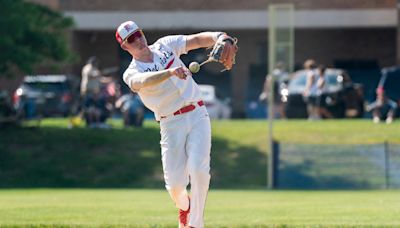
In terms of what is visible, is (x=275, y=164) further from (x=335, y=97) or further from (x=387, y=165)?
(x=335, y=97)

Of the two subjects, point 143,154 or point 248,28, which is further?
point 248,28

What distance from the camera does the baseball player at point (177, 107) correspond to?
12.4 m

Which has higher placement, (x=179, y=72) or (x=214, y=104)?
(x=179, y=72)

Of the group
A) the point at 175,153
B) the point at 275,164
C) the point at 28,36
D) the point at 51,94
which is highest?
the point at 175,153

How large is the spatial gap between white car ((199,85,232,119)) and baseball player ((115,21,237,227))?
2821 cm

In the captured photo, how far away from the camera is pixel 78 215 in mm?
16516

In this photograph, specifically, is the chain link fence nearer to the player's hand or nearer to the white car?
the white car

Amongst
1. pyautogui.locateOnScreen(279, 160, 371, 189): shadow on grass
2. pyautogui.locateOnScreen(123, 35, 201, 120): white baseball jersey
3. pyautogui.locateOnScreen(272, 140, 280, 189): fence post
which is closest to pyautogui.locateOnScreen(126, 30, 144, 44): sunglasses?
pyautogui.locateOnScreen(123, 35, 201, 120): white baseball jersey

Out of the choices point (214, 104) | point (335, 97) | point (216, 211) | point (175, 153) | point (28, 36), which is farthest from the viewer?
point (214, 104)

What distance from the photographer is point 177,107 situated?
12.5 meters

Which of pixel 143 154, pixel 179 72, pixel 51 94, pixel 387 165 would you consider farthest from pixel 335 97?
pixel 179 72

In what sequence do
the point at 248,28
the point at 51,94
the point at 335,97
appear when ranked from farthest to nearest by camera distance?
the point at 248,28 → the point at 51,94 → the point at 335,97

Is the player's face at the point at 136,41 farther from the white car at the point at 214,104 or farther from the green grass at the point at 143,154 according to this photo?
the white car at the point at 214,104

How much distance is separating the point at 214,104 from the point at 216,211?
25.4m
